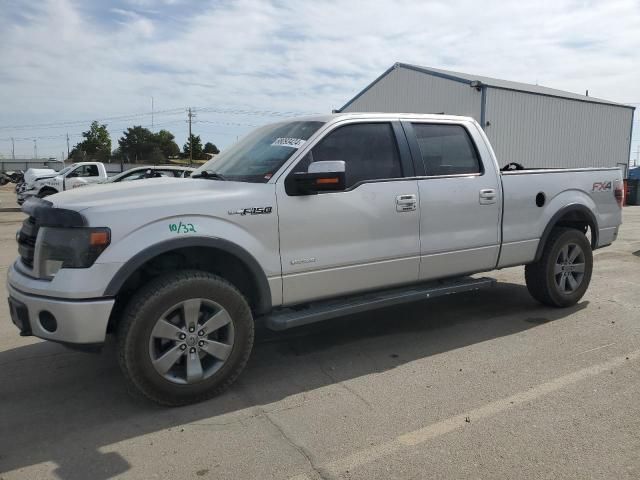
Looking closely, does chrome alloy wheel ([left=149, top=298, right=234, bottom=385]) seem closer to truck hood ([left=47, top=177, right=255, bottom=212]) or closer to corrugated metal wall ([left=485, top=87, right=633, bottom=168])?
truck hood ([left=47, top=177, right=255, bottom=212])

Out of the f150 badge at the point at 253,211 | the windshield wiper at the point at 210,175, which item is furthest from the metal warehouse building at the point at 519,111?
the f150 badge at the point at 253,211

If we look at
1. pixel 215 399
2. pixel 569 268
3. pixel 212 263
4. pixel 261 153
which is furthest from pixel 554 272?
A: pixel 215 399

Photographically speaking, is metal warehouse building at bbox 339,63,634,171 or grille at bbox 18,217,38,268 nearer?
grille at bbox 18,217,38,268

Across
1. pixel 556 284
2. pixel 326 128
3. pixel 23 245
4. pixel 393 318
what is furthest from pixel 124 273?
pixel 556 284

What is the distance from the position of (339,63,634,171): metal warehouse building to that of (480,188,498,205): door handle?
19375 millimetres

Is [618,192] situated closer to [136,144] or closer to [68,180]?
[68,180]

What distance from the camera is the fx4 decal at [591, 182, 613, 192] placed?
19.1 ft

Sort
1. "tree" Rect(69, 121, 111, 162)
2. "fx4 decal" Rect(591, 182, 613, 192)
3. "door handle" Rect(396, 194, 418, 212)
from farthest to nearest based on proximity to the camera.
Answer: "tree" Rect(69, 121, 111, 162) < "fx4 decal" Rect(591, 182, 613, 192) < "door handle" Rect(396, 194, 418, 212)

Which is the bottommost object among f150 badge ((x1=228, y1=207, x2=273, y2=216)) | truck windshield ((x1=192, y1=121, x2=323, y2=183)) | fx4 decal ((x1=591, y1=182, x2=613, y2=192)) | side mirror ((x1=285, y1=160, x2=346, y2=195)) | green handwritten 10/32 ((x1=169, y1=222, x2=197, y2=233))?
green handwritten 10/32 ((x1=169, y1=222, x2=197, y2=233))

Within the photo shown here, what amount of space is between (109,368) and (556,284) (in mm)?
4431

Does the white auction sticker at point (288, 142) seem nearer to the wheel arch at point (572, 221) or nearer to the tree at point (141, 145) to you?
the wheel arch at point (572, 221)

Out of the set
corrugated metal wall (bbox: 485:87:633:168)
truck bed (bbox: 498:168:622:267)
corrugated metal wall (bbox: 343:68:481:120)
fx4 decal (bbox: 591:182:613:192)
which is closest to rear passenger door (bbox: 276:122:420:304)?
truck bed (bbox: 498:168:622:267)

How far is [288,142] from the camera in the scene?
163 inches

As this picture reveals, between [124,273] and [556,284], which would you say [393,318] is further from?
[124,273]
